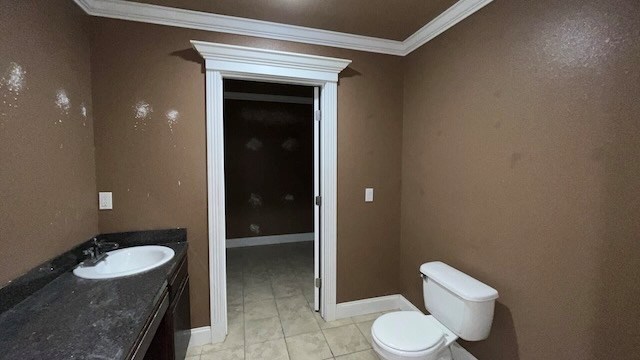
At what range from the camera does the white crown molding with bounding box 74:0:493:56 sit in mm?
1686

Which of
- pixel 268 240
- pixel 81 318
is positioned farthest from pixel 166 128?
pixel 268 240

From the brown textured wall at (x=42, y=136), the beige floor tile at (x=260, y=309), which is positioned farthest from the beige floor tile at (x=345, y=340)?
the brown textured wall at (x=42, y=136)

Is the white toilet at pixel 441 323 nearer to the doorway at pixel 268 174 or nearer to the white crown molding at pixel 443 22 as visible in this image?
the white crown molding at pixel 443 22

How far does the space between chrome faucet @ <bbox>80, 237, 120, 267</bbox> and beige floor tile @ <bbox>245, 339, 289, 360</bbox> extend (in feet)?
3.85

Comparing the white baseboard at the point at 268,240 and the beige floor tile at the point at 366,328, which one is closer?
the beige floor tile at the point at 366,328

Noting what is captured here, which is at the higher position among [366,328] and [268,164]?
[268,164]

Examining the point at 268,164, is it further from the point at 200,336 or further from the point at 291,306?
the point at 200,336

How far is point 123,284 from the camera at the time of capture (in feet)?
4.07

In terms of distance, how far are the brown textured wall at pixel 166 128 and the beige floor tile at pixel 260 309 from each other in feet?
1.55

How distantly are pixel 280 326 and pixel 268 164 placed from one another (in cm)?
272

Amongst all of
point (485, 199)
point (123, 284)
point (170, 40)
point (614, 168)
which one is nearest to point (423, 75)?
point (485, 199)

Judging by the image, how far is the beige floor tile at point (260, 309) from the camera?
7.66ft

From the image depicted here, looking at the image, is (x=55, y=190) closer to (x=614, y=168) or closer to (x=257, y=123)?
(x=614, y=168)

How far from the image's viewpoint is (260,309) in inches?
96.3
